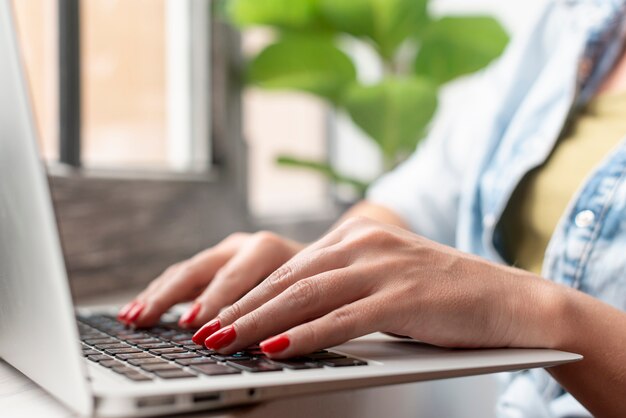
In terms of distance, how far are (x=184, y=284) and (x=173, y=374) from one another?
1.02ft

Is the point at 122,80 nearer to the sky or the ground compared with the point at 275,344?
nearer to the sky

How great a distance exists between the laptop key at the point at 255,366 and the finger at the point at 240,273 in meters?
0.19

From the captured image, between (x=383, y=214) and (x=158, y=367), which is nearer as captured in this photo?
(x=158, y=367)

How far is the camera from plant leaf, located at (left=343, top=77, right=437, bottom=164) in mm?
1854

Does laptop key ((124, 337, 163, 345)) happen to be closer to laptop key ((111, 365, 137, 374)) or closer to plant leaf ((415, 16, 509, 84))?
laptop key ((111, 365, 137, 374))

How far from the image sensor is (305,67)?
197 centimetres

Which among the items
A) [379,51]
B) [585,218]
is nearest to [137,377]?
[585,218]

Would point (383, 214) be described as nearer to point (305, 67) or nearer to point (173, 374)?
point (173, 374)

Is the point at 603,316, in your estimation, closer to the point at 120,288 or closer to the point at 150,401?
the point at 150,401

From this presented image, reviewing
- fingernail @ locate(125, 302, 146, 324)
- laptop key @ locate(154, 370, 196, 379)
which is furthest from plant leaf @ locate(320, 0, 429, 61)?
laptop key @ locate(154, 370, 196, 379)

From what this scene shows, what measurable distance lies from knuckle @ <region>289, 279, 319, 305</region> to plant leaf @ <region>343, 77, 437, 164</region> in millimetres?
1406

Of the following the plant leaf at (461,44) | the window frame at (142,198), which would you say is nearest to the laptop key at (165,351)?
the window frame at (142,198)

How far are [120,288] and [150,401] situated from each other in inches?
42.1

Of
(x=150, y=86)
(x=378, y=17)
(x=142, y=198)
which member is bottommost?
(x=142, y=198)
